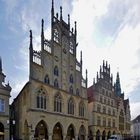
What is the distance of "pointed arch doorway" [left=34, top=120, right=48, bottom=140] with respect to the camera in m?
46.5

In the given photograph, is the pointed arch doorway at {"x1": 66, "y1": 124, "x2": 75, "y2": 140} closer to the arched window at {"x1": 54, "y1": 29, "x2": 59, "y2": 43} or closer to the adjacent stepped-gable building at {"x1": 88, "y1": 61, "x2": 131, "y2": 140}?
the adjacent stepped-gable building at {"x1": 88, "y1": 61, "x2": 131, "y2": 140}

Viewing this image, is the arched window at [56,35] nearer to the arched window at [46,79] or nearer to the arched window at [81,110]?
the arched window at [46,79]

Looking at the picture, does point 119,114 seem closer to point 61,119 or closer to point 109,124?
point 109,124

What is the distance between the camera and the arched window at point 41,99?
45728 mm

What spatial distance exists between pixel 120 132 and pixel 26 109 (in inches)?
1626

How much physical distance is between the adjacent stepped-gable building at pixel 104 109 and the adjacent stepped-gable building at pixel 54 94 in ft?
26.4

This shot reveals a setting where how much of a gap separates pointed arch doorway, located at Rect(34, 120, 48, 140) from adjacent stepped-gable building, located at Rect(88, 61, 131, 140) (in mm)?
18965

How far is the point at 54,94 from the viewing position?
4931cm

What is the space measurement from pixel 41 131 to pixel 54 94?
6179 mm

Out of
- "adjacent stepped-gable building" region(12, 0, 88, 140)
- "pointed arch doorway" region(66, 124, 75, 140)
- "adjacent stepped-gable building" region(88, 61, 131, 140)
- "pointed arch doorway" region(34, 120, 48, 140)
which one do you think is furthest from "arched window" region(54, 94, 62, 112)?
"adjacent stepped-gable building" region(88, 61, 131, 140)

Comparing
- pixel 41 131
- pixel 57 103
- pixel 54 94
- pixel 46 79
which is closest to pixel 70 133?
pixel 57 103

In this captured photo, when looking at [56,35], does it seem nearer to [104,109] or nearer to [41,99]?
[41,99]

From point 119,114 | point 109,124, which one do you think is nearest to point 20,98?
point 109,124

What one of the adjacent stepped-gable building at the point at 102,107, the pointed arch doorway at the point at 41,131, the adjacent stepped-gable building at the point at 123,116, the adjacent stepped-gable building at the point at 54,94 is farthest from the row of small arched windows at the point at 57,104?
the adjacent stepped-gable building at the point at 123,116
